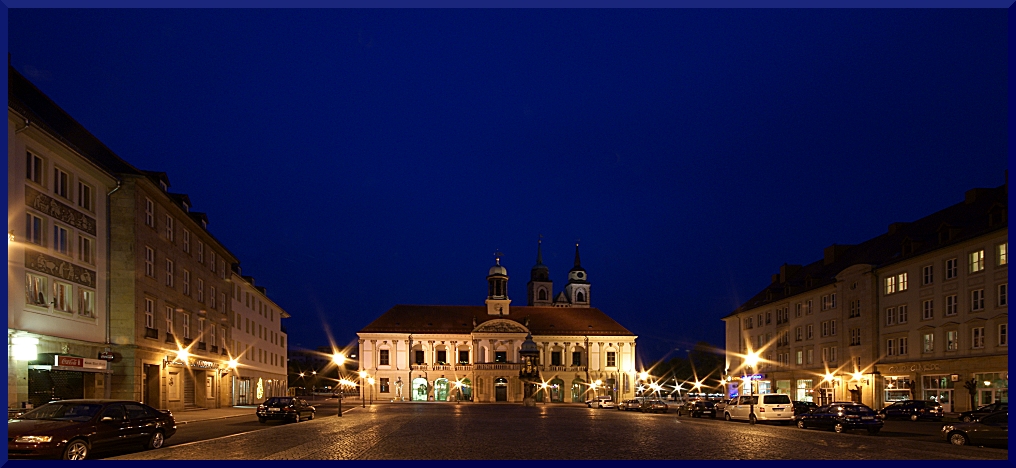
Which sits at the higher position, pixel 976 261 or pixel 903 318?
pixel 976 261

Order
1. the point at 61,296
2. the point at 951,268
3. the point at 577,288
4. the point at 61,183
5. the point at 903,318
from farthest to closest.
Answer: the point at 577,288
the point at 903,318
the point at 951,268
the point at 61,183
the point at 61,296

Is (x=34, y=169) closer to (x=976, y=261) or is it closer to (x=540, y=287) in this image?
(x=976, y=261)

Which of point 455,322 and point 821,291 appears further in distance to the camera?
point 455,322

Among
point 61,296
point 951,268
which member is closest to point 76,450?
point 61,296

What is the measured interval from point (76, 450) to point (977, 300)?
154 ft

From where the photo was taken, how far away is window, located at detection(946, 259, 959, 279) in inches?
2153

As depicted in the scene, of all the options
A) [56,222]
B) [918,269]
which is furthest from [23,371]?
[918,269]

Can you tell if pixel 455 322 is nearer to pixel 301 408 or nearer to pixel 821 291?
pixel 821 291

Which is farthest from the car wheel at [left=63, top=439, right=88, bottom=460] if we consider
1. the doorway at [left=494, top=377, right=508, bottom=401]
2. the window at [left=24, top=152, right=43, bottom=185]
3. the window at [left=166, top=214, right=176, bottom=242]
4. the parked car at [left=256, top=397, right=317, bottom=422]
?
the doorway at [left=494, top=377, right=508, bottom=401]

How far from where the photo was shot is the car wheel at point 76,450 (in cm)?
2102

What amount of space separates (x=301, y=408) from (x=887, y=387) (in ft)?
127

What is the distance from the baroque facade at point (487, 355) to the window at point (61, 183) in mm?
80634

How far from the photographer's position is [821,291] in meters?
72.9

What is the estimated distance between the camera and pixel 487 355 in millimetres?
119312
